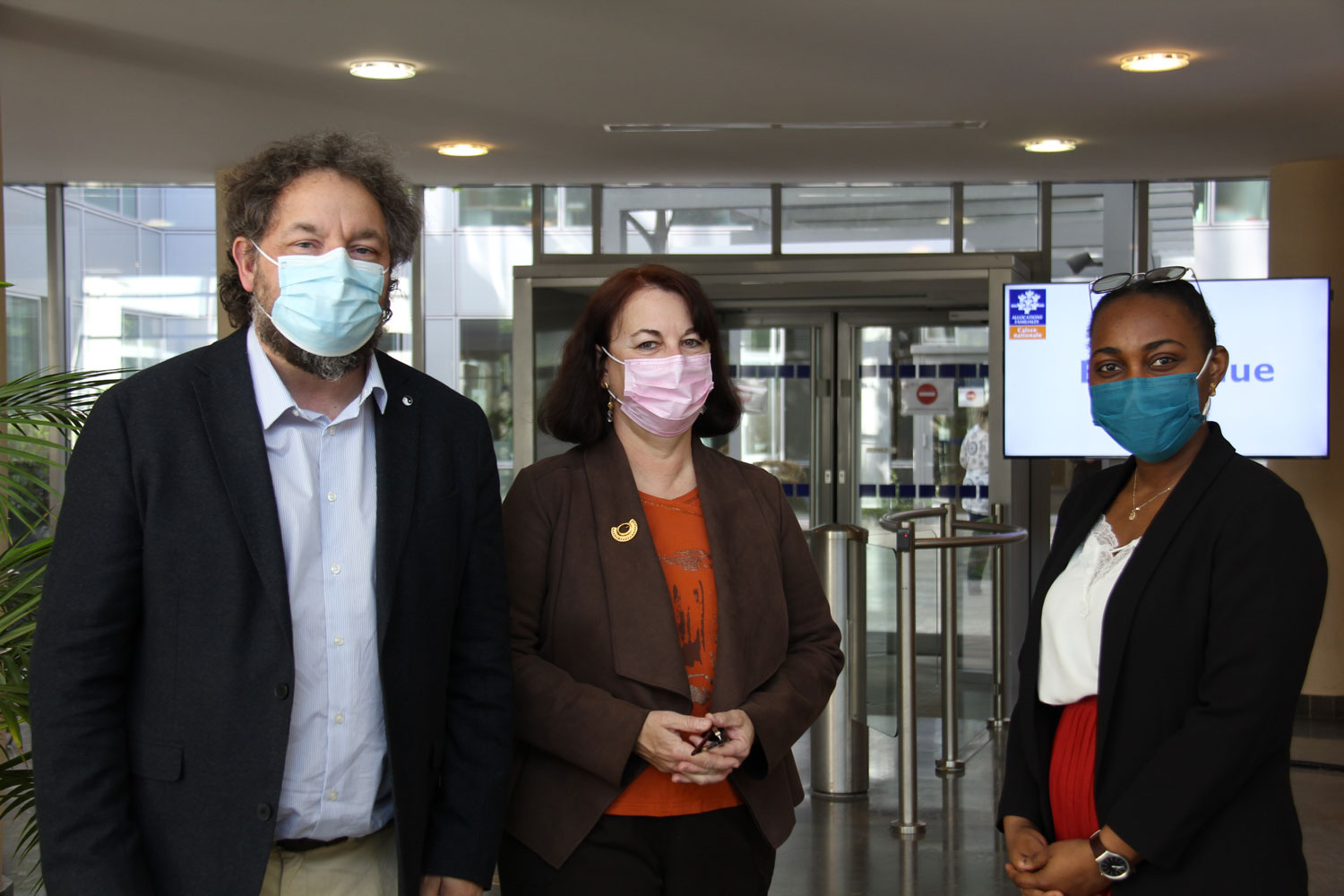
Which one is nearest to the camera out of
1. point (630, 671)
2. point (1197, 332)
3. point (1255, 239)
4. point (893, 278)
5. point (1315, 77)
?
point (1197, 332)

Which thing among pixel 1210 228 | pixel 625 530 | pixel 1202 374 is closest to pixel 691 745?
pixel 625 530

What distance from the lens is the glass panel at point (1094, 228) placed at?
796cm

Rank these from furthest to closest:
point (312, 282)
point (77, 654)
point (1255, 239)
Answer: point (1255, 239) → point (312, 282) → point (77, 654)

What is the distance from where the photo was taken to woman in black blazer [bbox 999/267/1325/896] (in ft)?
5.55

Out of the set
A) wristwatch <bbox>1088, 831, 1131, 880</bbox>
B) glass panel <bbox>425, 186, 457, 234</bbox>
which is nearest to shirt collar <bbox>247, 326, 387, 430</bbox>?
wristwatch <bbox>1088, 831, 1131, 880</bbox>

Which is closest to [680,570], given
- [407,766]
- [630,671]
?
[630,671]

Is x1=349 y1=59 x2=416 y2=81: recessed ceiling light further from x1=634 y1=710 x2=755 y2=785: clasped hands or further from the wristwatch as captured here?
the wristwatch

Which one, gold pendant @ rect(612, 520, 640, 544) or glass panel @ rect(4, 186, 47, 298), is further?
glass panel @ rect(4, 186, 47, 298)

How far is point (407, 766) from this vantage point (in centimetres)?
176

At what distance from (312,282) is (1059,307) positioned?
414 centimetres

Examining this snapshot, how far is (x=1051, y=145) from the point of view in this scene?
641cm

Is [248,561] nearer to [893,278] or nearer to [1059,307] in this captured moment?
[1059,307]

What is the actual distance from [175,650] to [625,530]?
79 centimetres

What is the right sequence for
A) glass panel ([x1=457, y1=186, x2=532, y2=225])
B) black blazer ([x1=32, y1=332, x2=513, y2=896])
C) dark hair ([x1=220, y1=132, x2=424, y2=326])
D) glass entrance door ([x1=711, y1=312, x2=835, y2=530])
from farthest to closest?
glass panel ([x1=457, y1=186, x2=532, y2=225]) < glass entrance door ([x1=711, y1=312, x2=835, y2=530]) < dark hair ([x1=220, y1=132, x2=424, y2=326]) < black blazer ([x1=32, y1=332, x2=513, y2=896])
